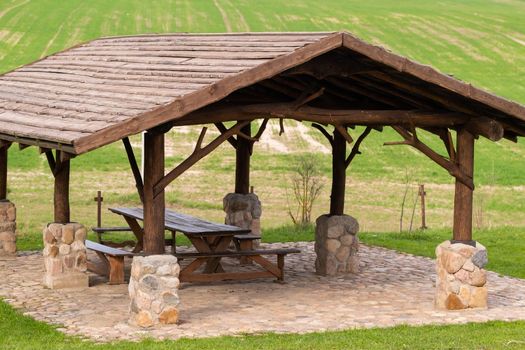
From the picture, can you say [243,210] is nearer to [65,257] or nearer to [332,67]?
[65,257]

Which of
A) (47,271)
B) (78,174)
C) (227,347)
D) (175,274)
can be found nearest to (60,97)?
(47,271)

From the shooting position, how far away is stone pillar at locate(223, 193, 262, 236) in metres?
16.8

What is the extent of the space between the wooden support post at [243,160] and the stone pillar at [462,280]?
4.76 m

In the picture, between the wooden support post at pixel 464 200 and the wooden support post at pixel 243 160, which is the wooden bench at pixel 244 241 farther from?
the wooden support post at pixel 464 200

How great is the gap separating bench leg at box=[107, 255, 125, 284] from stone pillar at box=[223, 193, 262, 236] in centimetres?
344

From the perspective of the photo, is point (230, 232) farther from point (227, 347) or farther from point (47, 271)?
point (227, 347)

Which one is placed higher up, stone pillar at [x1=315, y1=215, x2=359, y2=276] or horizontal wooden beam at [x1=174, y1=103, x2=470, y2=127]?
horizontal wooden beam at [x1=174, y1=103, x2=470, y2=127]

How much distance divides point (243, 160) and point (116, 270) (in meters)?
3.51

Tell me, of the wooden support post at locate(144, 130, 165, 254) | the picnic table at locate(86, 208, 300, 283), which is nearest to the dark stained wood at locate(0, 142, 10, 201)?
the picnic table at locate(86, 208, 300, 283)

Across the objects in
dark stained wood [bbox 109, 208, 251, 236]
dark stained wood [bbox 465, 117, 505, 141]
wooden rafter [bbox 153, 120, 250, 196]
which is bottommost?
Answer: dark stained wood [bbox 109, 208, 251, 236]

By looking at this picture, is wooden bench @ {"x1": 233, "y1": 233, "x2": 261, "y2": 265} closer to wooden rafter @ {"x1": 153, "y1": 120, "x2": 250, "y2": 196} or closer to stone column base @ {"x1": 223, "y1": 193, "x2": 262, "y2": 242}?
stone column base @ {"x1": 223, "y1": 193, "x2": 262, "y2": 242}

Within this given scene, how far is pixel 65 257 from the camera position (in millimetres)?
13406

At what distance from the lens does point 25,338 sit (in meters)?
10.5

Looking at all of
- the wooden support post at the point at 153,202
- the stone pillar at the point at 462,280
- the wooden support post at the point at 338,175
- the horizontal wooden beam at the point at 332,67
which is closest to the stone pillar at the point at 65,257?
the wooden support post at the point at 153,202
